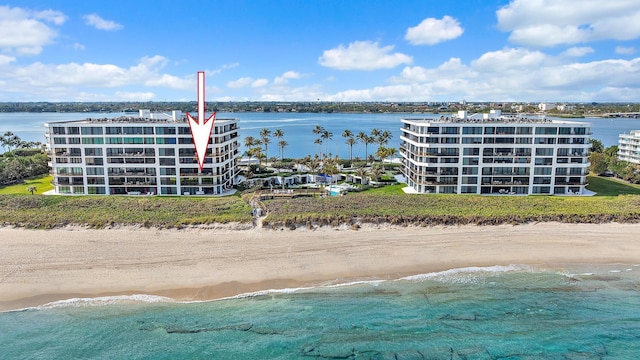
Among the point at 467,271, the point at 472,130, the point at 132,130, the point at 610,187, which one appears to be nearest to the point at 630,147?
the point at 610,187

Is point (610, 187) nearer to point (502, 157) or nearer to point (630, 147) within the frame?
point (502, 157)

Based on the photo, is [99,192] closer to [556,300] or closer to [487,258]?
[487,258]

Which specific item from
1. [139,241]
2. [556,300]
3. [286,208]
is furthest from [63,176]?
[556,300]

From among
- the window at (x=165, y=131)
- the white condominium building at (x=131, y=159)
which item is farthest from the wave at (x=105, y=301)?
the window at (x=165, y=131)

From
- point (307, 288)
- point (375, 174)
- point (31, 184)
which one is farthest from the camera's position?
point (375, 174)

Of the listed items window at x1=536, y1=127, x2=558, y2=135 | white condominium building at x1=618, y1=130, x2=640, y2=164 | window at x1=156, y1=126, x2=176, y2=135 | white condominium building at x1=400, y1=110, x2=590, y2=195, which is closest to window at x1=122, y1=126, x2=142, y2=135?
window at x1=156, y1=126, x2=176, y2=135
